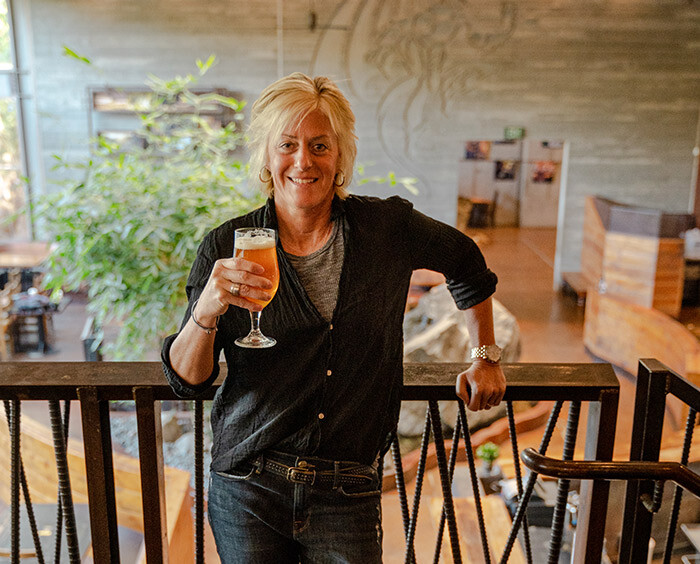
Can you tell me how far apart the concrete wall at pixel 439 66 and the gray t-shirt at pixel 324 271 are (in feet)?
28.1

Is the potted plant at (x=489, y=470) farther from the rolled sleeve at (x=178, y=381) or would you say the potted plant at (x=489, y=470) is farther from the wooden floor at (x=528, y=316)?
the rolled sleeve at (x=178, y=381)

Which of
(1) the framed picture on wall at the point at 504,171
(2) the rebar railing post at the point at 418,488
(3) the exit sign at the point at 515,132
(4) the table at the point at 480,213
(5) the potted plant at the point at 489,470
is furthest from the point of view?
(4) the table at the point at 480,213

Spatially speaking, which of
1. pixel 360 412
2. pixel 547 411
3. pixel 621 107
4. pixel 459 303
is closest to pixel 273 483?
pixel 360 412

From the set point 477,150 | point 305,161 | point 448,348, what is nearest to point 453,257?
point 305,161

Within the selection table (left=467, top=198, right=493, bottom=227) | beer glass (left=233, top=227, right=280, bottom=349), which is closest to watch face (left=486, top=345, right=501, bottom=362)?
beer glass (left=233, top=227, right=280, bottom=349)

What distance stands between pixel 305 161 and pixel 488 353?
0.54 meters

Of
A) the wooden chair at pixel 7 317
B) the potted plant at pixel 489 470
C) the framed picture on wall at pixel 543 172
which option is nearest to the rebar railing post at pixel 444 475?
the potted plant at pixel 489 470

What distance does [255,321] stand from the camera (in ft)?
4.04

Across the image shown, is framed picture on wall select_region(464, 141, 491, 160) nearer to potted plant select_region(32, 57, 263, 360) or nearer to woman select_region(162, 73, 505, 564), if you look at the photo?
potted plant select_region(32, 57, 263, 360)

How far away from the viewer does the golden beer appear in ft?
3.87

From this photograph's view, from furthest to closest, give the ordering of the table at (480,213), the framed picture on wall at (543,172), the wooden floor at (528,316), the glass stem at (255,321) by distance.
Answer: the table at (480,213), the framed picture on wall at (543,172), the wooden floor at (528,316), the glass stem at (255,321)

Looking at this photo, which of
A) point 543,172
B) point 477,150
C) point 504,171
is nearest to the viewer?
point 477,150

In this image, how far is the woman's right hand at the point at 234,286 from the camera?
1.11 metres

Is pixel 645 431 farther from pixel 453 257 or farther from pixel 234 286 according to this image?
pixel 234 286
